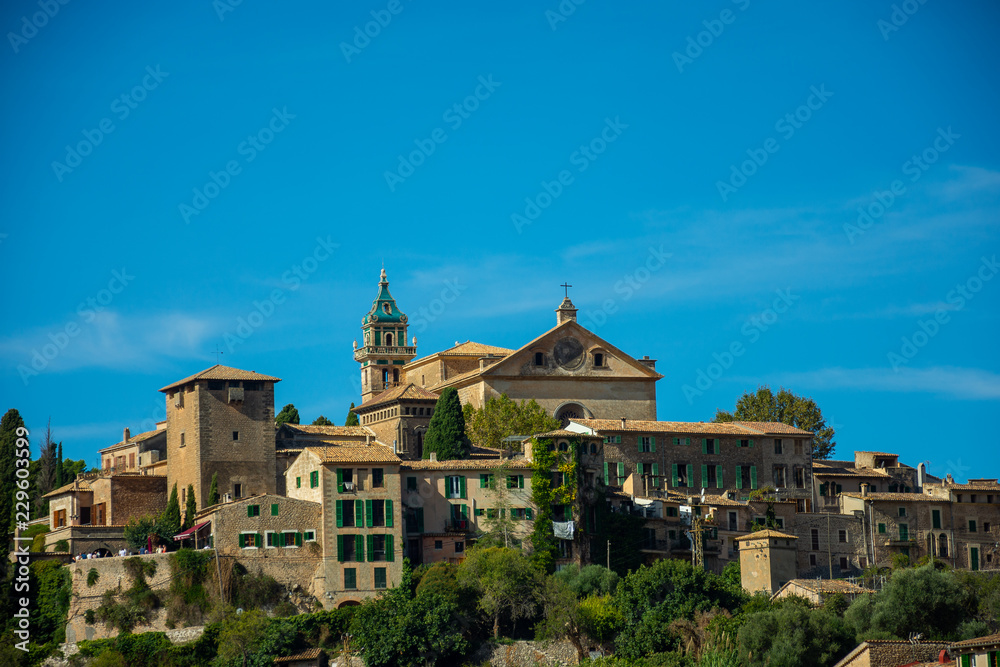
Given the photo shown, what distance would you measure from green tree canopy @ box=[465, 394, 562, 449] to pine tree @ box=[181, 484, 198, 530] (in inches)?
623

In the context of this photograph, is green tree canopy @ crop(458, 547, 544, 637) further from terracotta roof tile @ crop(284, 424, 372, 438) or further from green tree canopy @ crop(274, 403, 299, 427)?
green tree canopy @ crop(274, 403, 299, 427)

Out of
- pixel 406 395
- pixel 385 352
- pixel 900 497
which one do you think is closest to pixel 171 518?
pixel 406 395

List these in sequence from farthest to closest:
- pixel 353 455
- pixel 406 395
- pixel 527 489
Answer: pixel 406 395 < pixel 527 489 < pixel 353 455

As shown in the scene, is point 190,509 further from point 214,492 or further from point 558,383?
point 558,383

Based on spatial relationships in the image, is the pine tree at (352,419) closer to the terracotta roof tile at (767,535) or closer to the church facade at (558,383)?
the church facade at (558,383)

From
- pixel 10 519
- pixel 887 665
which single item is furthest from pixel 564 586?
pixel 10 519

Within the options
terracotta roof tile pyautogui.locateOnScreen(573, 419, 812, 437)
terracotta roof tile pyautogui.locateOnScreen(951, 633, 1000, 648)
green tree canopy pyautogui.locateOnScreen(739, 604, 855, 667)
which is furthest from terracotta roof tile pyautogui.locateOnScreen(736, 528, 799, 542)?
terracotta roof tile pyautogui.locateOnScreen(951, 633, 1000, 648)

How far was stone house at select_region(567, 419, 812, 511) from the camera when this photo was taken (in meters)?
82.9

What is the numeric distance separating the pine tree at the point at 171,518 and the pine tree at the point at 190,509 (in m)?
0.32

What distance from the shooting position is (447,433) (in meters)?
80.1

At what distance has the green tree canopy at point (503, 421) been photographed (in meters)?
86.7

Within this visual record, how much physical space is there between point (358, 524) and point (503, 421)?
18.2 metres

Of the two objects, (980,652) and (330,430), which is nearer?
(980,652)

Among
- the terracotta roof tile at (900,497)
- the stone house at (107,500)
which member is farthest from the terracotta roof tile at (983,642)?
the stone house at (107,500)
